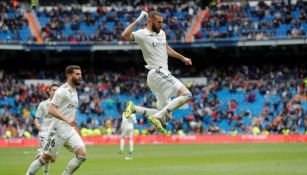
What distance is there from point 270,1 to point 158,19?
43.6 m

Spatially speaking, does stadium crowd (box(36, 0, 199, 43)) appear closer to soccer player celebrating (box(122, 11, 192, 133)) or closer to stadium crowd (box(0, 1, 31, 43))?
stadium crowd (box(0, 1, 31, 43))

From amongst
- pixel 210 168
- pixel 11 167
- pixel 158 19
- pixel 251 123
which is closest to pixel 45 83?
pixel 251 123

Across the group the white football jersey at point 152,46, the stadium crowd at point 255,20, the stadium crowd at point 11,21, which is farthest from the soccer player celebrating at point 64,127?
the stadium crowd at point 11,21

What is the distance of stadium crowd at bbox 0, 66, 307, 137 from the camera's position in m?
47.3

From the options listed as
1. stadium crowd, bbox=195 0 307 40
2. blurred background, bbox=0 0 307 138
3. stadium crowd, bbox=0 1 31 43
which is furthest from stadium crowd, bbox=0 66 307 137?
stadium crowd, bbox=0 1 31 43

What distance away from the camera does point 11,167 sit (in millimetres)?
22688

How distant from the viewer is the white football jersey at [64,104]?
1488cm

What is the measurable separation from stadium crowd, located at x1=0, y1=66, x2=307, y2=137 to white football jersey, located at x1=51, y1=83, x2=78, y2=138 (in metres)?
31.9

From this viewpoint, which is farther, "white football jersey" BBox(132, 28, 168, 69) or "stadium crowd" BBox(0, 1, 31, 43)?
"stadium crowd" BBox(0, 1, 31, 43)

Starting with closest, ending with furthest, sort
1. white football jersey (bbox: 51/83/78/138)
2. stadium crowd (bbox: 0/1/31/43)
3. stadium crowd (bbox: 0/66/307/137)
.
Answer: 1. white football jersey (bbox: 51/83/78/138)
2. stadium crowd (bbox: 0/66/307/137)
3. stadium crowd (bbox: 0/1/31/43)

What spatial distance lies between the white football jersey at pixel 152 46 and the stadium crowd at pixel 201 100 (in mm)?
30773

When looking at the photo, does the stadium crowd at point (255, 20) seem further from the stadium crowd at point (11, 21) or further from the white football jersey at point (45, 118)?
the white football jersey at point (45, 118)

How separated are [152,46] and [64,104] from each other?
2634 millimetres

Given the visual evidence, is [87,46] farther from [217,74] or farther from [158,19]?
[158,19]
